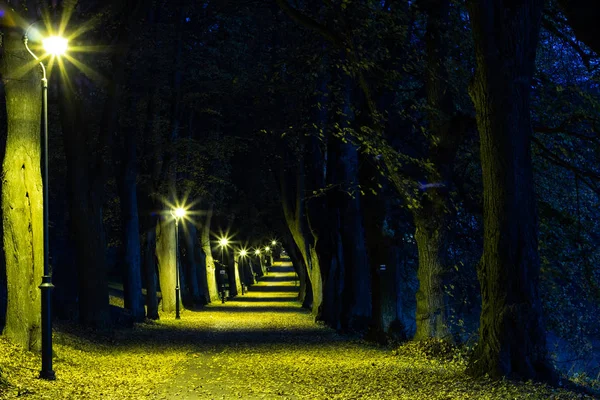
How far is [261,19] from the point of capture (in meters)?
32.0

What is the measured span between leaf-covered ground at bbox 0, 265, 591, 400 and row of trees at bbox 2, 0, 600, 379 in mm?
1096

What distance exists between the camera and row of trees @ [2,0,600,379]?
1262 cm

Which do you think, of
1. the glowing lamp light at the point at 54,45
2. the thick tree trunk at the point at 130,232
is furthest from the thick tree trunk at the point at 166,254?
the glowing lamp light at the point at 54,45

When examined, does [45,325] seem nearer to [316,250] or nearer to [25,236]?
[25,236]

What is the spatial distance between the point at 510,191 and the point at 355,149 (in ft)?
45.9

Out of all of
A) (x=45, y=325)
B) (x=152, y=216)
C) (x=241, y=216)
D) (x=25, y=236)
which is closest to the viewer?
(x=45, y=325)

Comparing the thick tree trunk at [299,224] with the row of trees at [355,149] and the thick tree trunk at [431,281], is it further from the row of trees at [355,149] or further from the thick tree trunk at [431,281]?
the thick tree trunk at [431,281]

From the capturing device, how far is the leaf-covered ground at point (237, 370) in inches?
489

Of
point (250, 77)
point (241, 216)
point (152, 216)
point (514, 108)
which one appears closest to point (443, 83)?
point (514, 108)

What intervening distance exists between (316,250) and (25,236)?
18.5 m

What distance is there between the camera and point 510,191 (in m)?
12.5

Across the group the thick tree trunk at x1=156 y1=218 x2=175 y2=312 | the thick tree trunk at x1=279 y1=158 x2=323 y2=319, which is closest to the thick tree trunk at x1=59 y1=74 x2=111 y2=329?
the thick tree trunk at x1=279 y1=158 x2=323 y2=319

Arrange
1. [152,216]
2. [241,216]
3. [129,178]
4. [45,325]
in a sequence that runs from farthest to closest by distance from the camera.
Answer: [241,216] < [152,216] < [129,178] < [45,325]

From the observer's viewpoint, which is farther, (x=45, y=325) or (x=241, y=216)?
(x=241, y=216)
